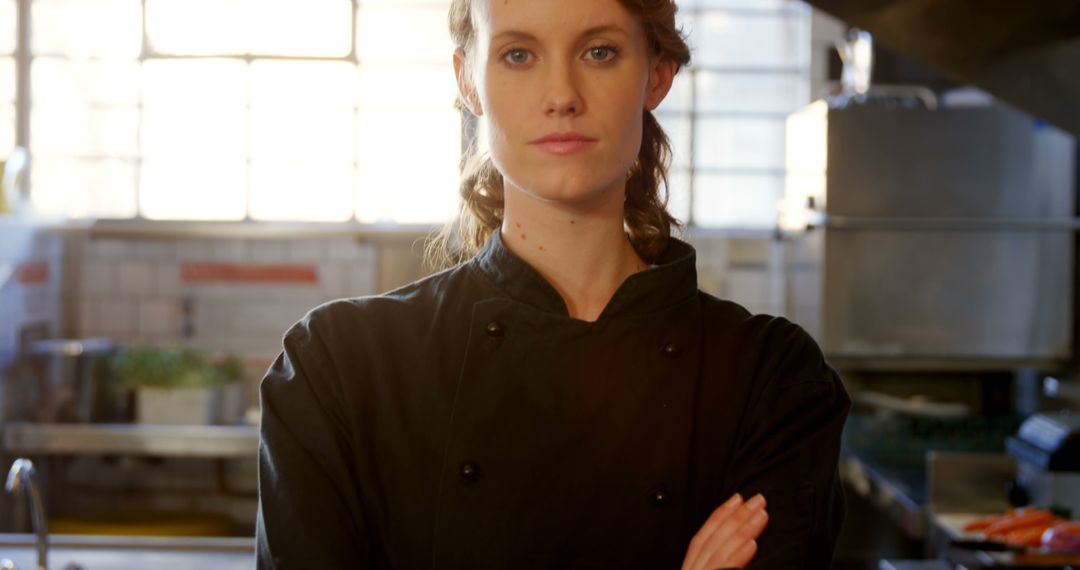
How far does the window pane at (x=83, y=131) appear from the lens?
592cm

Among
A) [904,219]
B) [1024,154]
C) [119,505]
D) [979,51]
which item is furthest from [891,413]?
[119,505]

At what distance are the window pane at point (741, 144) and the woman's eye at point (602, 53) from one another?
4804 millimetres

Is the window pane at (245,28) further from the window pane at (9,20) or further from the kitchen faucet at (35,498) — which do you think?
the kitchen faucet at (35,498)

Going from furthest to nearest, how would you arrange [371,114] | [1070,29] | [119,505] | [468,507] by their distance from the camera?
[371,114] → [119,505] → [1070,29] → [468,507]

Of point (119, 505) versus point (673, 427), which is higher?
point (673, 427)

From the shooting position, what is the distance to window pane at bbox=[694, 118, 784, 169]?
5.95 m

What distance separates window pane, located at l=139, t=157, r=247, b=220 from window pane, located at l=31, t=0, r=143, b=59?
54cm

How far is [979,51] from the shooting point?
94.1 inches

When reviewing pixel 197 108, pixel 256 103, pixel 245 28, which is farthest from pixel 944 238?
pixel 197 108

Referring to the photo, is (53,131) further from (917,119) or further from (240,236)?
(917,119)

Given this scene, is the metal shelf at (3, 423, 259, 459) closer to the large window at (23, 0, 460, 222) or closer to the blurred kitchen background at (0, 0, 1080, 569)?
the blurred kitchen background at (0, 0, 1080, 569)

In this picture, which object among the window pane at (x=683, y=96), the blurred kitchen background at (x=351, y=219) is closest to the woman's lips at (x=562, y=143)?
the blurred kitchen background at (x=351, y=219)

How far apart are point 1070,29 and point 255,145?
4.21m

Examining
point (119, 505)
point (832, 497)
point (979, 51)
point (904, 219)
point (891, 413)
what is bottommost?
point (119, 505)
